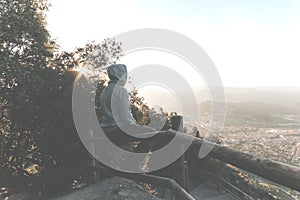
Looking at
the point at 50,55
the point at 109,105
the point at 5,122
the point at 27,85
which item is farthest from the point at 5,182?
the point at 109,105

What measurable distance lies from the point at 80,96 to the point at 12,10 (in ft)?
12.4

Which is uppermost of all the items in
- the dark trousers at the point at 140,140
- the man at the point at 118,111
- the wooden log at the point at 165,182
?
the man at the point at 118,111

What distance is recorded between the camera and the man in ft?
14.3

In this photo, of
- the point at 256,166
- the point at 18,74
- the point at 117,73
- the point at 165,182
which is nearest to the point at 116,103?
the point at 117,73

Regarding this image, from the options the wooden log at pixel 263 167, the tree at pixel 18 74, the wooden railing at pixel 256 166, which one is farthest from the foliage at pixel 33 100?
the wooden log at pixel 263 167

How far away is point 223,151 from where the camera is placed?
2.62m

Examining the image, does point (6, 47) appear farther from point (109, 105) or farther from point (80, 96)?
point (109, 105)

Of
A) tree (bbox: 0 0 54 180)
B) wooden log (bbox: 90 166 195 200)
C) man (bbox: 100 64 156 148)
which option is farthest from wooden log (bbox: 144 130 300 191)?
tree (bbox: 0 0 54 180)

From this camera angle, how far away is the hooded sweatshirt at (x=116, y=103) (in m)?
4.44

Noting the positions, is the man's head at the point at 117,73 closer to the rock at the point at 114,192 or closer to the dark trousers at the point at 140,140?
the dark trousers at the point at 140,140

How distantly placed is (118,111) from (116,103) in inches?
5.2

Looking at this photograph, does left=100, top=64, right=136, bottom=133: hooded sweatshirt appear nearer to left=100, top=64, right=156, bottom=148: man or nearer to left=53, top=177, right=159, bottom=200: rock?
left=100, top=64, right=156, bottom=148: man

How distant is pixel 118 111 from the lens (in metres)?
4.47

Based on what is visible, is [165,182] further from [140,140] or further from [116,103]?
[116,103]
